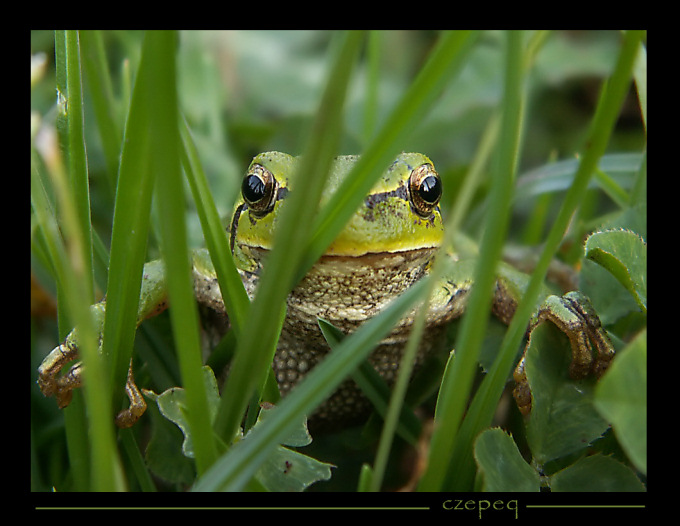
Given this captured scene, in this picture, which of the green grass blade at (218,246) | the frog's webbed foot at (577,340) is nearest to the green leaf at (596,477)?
the frog's webbed foot at (577,340)

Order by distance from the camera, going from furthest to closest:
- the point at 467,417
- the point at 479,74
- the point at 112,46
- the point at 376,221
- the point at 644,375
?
the point at 479,74 → the point at 112,46 → the point at 376,221 → the point at 467,417 → the point at 644,375

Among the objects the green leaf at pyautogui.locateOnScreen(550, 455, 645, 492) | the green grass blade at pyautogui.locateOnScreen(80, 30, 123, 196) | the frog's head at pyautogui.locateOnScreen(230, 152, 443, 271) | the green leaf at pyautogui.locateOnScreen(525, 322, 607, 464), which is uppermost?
the green grass blade at pyautogui.locateOnScreen(80, 30, 123, 196)

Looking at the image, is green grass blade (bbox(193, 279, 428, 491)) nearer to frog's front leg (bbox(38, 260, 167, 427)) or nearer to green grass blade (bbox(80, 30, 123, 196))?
frog's front leg (bbox(38, 260, 167, 427))

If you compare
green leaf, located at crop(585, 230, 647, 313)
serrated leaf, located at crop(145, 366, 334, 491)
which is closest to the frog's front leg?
serrated leaf, located at crop(145, 366, 334, 491)

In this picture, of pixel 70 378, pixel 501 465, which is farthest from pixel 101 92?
pixel 501 465

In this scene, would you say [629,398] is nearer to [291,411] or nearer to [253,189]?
[291,411]
